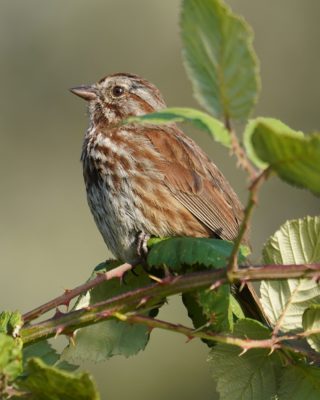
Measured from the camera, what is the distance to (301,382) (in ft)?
7.49

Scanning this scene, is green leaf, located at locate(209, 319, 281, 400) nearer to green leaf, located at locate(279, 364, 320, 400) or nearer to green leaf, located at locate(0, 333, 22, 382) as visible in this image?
green leaf, located at locate(279, 364, 320, 400)

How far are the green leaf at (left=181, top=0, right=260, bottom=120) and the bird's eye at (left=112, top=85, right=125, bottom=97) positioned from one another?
3.20 meters

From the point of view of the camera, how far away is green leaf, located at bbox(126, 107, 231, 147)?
1706 mm

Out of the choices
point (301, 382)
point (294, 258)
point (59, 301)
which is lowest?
point (301, 382)

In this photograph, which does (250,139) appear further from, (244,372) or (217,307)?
(244,372)

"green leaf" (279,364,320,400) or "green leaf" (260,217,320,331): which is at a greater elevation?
"green leaf" (260,217,320,331)

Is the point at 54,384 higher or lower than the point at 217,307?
higher

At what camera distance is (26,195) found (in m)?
9.82

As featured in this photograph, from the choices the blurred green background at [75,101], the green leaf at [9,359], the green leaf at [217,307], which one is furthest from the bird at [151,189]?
the blurred green background at [75,101]

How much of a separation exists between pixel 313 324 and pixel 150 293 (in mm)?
402

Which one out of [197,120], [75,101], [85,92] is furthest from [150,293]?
[75,101]

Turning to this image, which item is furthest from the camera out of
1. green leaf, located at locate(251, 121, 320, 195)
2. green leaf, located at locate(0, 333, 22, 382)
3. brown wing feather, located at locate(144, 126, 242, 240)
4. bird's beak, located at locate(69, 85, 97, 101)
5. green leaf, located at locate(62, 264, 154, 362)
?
bird's beak, located at locate(69, 85, 97, 101)

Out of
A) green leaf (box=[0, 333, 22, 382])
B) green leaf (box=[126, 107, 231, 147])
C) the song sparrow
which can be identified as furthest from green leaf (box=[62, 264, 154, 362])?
the song sparrow

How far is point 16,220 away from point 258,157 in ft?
26.3
